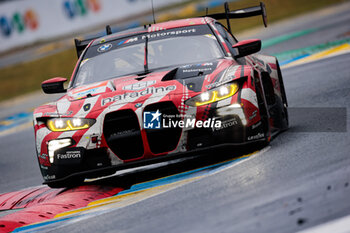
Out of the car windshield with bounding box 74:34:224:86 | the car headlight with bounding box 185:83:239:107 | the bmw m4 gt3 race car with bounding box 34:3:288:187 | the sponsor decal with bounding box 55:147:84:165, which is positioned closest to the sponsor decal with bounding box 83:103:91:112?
the bmw m4 gt3 race car with bounding box 34:3:288:187

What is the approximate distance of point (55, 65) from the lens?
24750mm

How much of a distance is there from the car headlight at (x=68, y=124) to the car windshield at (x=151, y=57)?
1071 millimetres

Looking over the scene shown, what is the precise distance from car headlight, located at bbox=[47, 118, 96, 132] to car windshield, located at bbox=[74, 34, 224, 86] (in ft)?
3.51

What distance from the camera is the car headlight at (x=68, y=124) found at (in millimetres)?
5871

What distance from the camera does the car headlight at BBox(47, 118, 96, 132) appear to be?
19.3 ft

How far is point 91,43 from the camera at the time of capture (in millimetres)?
7902

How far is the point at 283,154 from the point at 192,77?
3.29 feet

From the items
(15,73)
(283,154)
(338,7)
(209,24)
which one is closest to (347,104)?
(209,24)

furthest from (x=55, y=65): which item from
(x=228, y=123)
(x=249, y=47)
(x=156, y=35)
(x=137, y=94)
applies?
(x=228, y=123)

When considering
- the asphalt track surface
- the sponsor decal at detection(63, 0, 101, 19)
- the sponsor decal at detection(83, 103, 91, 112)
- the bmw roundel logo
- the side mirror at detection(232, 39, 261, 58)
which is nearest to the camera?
the asphalt track surface

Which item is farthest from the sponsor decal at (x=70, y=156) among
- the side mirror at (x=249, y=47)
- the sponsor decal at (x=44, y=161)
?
the side mirror at (x=249, y=47)

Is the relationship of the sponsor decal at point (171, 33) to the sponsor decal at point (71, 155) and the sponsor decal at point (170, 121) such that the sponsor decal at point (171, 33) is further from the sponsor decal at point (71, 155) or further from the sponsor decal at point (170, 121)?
the sponsor decal at point (71, 155)

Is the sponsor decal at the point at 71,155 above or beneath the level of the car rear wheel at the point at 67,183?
above

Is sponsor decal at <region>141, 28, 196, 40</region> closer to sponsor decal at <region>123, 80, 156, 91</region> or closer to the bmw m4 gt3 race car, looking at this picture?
the bmw m4 gt3 race car
